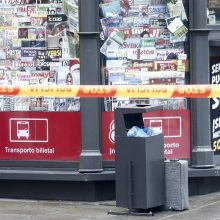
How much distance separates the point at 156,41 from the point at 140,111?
1.59m

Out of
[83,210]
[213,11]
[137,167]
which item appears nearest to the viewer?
[137,167]

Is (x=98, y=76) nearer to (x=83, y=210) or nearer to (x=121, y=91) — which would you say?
(x=121, y=91)

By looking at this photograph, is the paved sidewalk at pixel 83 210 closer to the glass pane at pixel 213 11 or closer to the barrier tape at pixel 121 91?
the barrier tape at pixel 121 91

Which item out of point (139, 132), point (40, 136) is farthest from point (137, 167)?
point (40, 136)

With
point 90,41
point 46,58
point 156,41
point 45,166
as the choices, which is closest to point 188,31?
point 156,41

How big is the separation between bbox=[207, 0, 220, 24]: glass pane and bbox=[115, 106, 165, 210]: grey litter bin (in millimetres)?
1910

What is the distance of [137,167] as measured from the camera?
8.26m

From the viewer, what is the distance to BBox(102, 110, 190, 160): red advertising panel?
9.46m

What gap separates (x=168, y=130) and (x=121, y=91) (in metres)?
1.32

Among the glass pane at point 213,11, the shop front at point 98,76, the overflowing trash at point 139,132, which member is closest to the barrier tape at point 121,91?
the overflowing trash at point 139,132

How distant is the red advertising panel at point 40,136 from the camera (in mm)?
9492

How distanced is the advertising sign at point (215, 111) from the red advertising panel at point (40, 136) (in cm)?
187

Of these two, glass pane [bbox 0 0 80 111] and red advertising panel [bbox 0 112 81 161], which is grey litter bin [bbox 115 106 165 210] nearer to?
red advertising panel [bbox 0 112 81 161]

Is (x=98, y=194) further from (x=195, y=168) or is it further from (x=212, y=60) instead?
(x=212, y=60)
